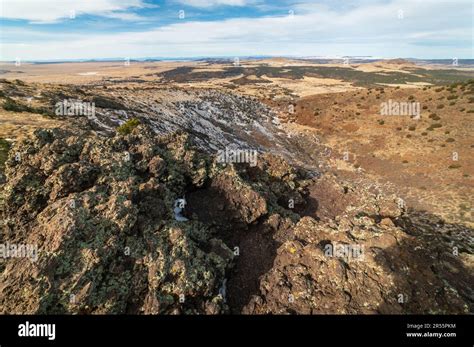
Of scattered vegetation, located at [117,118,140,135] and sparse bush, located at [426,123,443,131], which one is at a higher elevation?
sparse bush, located at [426,123,443,131]

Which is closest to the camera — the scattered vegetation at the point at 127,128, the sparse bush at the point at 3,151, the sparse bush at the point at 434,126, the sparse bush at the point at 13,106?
the sparse bush at the point at 3,151

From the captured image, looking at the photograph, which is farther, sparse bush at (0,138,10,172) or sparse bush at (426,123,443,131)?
sparse bush at (426,123,443,131)

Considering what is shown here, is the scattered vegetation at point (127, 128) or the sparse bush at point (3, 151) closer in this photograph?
the sparse bush at point (3, 151)

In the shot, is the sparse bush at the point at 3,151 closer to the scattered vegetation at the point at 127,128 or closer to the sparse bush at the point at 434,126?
the scattered vegetation at the point at 127,128

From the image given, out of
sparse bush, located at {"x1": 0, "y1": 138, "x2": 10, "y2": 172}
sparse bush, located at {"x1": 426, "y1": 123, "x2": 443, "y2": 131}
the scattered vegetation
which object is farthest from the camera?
sparse bush, located at {"x1": 426, "y1": 123, "x2": 443, "y2": 131}

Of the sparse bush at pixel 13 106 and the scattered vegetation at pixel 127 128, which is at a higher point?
the sparse bush at pixel 13 106

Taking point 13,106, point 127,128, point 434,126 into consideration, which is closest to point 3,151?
point 127,128

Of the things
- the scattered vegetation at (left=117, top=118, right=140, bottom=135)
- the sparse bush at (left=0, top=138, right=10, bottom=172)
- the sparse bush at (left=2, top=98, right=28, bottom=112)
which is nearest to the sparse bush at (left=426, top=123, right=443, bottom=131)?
the scattered vegetation at (left=117, top=118, right=140, bottom=135)

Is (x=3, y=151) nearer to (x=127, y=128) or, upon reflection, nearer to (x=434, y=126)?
(x=127, y=128)

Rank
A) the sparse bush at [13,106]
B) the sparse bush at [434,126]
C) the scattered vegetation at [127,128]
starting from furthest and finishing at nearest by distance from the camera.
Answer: the sparse bush at [434,126] < the sparse bush at [13,106] < the scattered vegetation at [127,128]

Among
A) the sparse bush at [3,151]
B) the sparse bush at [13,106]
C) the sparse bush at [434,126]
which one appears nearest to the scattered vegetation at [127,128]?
the sparse bush at [3,151]

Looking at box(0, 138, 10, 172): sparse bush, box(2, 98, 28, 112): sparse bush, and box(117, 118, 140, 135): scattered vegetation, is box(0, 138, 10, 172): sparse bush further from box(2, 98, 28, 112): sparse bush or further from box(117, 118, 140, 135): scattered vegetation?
box(2, 98, 28, 112): sparse bush
